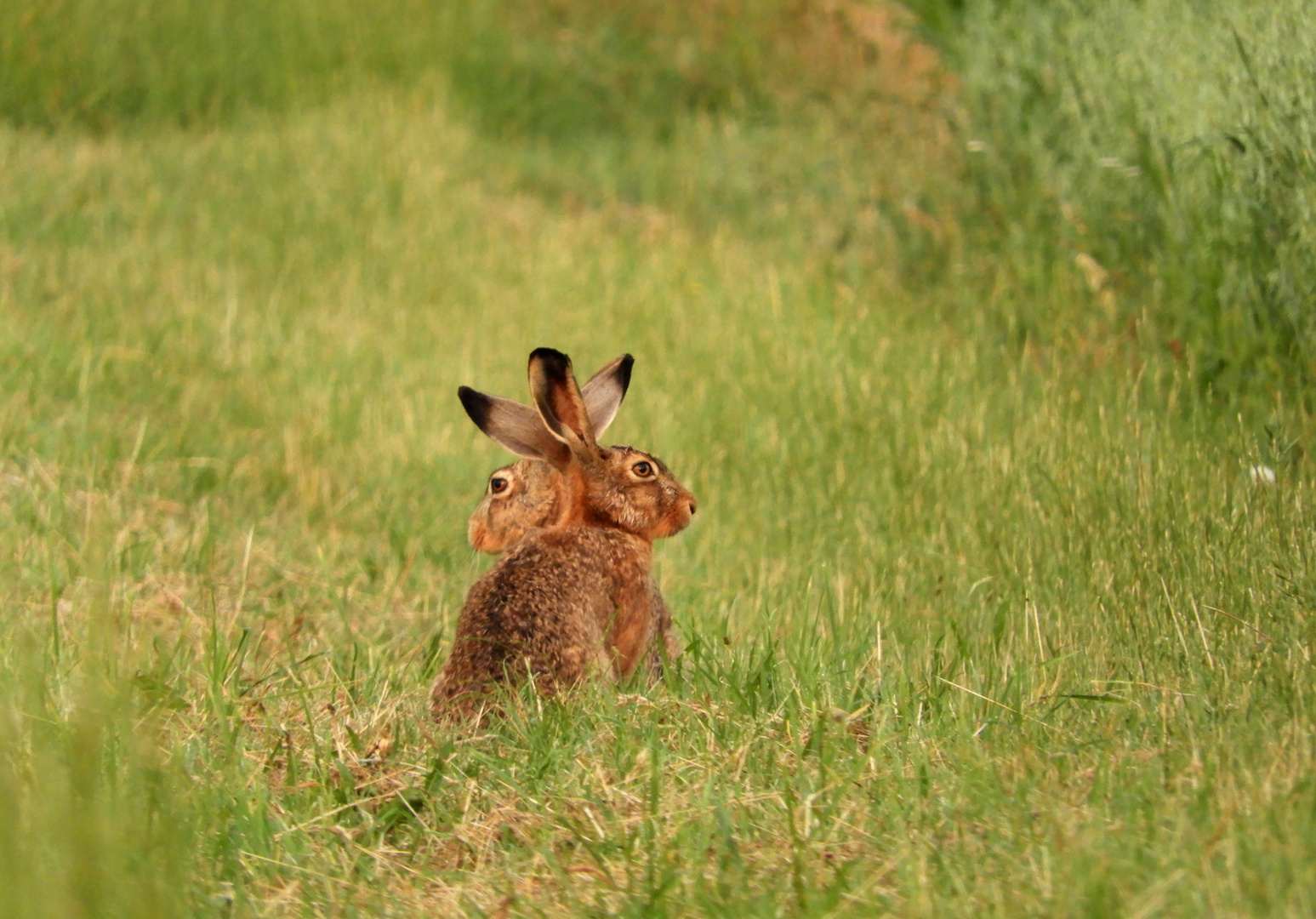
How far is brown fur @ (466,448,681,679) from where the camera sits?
15.3 feet

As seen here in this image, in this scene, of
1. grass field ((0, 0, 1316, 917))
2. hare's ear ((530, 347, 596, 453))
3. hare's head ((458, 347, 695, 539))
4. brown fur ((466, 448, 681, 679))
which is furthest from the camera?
brown fur ((466, 448, 681, 679))

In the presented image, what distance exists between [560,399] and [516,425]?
24cm

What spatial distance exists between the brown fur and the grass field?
424 millimetres

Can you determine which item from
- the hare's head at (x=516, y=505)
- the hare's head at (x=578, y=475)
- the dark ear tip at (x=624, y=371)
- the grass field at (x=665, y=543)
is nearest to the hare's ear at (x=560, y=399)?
the hare's head at (x=578, y=475)

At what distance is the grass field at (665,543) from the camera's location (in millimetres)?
2859

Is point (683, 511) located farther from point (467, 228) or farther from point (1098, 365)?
point (467, 228)

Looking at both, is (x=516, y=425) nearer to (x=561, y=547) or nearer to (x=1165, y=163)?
(x=561, y=547)

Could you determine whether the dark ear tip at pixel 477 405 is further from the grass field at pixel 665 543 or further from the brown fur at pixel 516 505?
the grass field at pixel 665 543

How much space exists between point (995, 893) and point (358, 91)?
34.4 feet

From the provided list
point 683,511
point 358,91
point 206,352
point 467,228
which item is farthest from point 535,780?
point 358,91

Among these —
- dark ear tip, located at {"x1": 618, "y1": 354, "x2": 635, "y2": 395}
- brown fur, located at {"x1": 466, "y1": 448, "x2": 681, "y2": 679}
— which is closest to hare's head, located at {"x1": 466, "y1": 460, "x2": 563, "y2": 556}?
brown fur, located at {"x1": 466, "y1": 448, "x2": 681, "y2": 679}

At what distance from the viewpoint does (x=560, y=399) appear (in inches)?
172

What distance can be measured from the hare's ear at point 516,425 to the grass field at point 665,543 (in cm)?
68

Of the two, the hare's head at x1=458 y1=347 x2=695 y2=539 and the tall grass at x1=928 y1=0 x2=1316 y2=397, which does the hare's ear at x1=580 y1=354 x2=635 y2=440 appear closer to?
the hare's head at x1=458 y1=347 x2=695 y2=539
